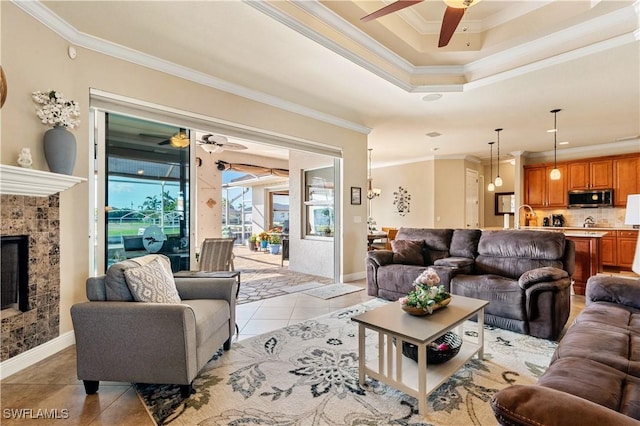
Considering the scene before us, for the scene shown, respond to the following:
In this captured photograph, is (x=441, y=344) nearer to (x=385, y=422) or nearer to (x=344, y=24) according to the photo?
(x=385, y=422)

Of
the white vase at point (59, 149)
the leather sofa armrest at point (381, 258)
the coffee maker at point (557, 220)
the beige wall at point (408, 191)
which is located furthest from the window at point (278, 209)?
the white vase at point (59, 149)

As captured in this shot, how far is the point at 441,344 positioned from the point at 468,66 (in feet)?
11.1

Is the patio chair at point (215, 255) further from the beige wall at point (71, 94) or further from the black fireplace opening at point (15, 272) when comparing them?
the black fireplace opening at point (15, 272)

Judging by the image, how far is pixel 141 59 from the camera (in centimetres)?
309

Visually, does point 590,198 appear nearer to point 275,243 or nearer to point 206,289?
Result: point 275,243

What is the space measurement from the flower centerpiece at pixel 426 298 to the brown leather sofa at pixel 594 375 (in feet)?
2.40

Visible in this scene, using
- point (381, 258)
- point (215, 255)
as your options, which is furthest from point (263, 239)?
point (381, 258)

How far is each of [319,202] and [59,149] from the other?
13.9 ft

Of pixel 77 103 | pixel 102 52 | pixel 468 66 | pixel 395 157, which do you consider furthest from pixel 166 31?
pixel 395 157

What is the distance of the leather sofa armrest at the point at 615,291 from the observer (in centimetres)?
226

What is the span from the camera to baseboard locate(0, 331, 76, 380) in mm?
2218

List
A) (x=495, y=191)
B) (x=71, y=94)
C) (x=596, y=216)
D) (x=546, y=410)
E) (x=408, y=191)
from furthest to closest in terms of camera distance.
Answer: (x=495, y=191), (x=408, y=191), (x=596, y=216), (x=71, y=94), (x=546, y=410)

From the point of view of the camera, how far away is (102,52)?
289cm

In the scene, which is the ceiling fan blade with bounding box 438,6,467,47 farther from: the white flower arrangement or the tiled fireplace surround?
the tiled fireplace surround
